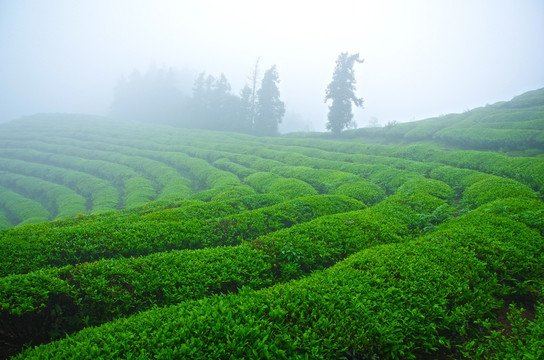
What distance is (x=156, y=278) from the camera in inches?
271

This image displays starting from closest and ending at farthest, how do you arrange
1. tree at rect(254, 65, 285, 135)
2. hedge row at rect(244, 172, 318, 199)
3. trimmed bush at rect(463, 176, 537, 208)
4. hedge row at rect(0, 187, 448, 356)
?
1. hedge row at rect(0, 187, 448, 356)
2. trimmed bush at rect(463, 176, 537, 208)
3. hedge row at rect(244, 172, 318, 199)
4. tree at rect(254, 65, 285, 135)

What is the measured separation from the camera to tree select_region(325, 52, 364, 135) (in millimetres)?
53781

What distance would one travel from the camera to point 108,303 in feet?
20.6

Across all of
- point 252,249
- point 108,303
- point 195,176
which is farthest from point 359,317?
point 195,176

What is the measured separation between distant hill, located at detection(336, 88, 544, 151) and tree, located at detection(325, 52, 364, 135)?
22.7 feet

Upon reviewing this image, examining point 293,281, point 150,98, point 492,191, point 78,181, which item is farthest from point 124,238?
point 150,98

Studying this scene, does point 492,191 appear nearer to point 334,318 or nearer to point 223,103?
point 334,318

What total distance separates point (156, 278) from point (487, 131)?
35.4m

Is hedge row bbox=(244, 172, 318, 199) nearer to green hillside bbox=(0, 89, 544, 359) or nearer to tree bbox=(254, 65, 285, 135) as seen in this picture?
green hillside bbox=(0, 89, 544, 359)

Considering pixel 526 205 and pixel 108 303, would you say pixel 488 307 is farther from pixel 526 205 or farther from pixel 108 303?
pixel 108 303

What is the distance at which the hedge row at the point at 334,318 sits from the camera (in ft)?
15.0

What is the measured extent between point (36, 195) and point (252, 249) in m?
35.7

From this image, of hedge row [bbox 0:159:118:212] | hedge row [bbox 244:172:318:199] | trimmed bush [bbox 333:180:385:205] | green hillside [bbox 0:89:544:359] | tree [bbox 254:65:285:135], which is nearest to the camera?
green hillside [bbox 0:89:544:359]

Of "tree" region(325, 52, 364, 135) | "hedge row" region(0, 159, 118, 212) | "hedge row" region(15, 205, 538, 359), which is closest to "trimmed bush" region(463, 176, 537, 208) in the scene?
"hedge row" region(15, 205, 538, 359)
